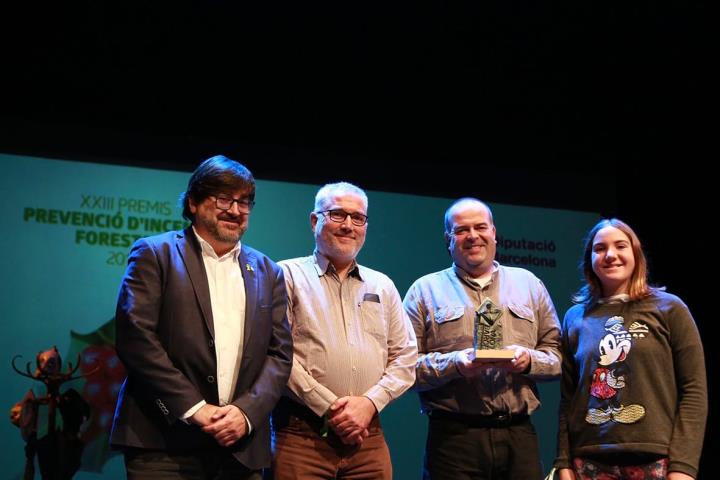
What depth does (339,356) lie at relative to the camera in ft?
10.4

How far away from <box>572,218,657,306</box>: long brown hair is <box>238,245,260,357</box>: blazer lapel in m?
1.48

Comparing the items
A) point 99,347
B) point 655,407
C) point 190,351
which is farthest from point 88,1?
point 655,407

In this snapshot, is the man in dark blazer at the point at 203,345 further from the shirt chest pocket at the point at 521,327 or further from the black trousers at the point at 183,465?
the shirt chest pocket at the point at 521,327

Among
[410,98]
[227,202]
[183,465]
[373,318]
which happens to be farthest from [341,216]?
[410,98]

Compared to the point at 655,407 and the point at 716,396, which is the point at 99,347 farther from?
the point at 716,396

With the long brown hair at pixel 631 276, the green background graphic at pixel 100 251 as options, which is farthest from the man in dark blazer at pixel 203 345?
the green background graphic at pixel 100 251

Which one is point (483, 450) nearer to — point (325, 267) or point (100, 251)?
point (325, 267)

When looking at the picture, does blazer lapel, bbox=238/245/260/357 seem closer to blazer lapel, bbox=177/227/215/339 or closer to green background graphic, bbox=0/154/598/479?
blazer lapel, bbox=177/227/215/339

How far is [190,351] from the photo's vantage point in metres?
2.72

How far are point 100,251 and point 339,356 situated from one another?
2223 mm

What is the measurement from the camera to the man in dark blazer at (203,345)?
104 inches

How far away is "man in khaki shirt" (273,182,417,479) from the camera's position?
3.06 metres

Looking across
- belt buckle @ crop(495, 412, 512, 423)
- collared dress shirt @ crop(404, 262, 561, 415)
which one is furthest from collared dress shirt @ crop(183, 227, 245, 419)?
belt buckle @ crop(495, 412, 512, 423)

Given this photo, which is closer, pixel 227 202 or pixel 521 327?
pixel 227 202
